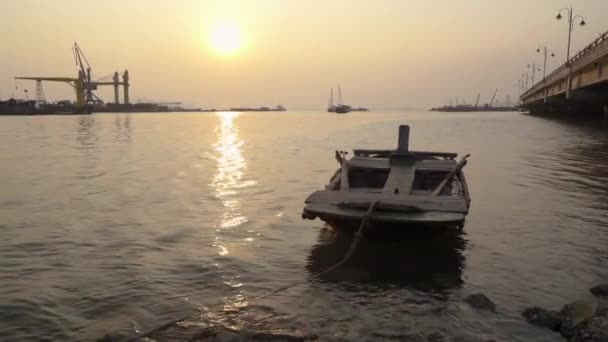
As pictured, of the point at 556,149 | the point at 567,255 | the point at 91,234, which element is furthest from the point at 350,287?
the point at 556,149

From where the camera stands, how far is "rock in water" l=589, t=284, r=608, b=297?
870 cm

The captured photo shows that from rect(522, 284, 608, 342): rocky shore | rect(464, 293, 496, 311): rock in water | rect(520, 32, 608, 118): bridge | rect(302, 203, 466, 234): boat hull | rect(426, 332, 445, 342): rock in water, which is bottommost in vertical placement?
rect(426, 332, 445, 342): rock in water

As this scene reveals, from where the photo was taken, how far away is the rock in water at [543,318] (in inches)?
290

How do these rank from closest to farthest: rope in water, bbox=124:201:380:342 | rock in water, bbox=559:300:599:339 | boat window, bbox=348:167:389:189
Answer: rock in water, bbox=559:300:599:339, rope in water, bbox=124:201:380:342, boat window, bbox=348:167:389:189

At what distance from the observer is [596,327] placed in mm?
6527

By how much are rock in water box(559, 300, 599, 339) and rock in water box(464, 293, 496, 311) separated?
3.58 feet

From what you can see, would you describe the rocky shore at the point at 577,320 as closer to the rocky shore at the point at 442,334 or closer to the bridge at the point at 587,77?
the rocky shore at the point at 442,334

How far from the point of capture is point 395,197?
35.9ft

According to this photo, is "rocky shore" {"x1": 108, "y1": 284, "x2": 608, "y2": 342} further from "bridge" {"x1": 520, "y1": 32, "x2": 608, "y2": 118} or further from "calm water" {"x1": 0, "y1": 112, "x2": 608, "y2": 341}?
"bridge" {"x1": 520, "y1": 32, "x2": 608, "y2": 118}

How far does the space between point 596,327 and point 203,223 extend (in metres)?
10.1

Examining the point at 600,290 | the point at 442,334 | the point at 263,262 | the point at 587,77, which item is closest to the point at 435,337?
the point at 442,334

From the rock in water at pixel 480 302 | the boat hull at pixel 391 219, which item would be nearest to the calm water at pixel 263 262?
the rock in water at pixel 480 302

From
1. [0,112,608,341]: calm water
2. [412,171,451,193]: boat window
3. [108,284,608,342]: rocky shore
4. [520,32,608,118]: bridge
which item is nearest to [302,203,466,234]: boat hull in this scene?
[0,112,608,341]: calm water

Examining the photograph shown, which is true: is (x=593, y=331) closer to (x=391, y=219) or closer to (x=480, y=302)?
(x=480, y=302)
